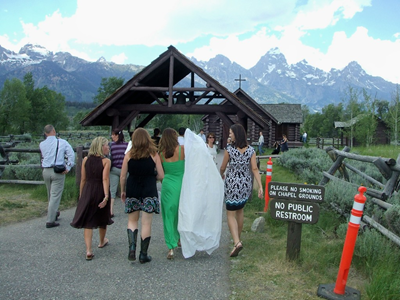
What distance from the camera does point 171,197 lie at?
5.44 m

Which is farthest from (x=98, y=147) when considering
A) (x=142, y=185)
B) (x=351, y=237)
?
(x=351, y=237)

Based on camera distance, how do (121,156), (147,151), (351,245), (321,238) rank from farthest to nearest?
(121,156) < (321,238) < (147,151) < (351,245)

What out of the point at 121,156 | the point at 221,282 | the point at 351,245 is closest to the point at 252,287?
the point at 221,282

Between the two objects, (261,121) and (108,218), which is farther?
(261,121)

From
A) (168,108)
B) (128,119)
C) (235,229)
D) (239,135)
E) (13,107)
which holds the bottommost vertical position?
(235,229)

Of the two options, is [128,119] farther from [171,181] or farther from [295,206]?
[295,206]

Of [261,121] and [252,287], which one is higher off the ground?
[261,121]

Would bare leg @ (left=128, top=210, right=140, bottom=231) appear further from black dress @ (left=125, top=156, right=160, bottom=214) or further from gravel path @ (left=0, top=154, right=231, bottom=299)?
gravel path @ (left=0, top=154, right=231, bottom=299)

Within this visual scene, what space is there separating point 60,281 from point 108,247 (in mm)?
1425

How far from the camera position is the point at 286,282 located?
4539mm

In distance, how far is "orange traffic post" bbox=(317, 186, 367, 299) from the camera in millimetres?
3990

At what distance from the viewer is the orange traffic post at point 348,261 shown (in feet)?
13.1

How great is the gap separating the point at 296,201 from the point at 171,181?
6.06ft

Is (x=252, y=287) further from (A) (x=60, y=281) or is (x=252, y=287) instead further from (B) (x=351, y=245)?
(A) (x=60, y=281)
